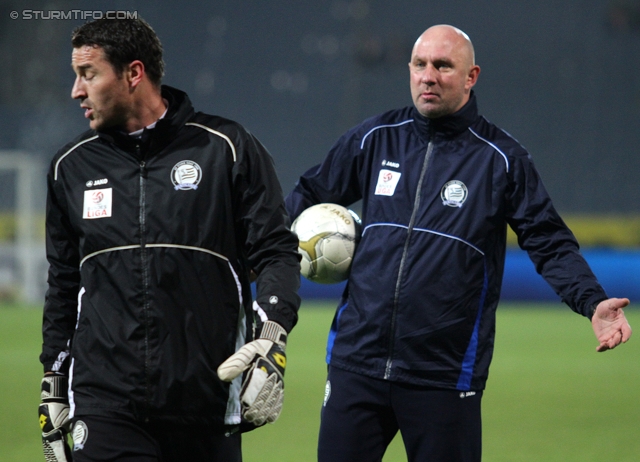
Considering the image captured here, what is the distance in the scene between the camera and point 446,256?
12.6ft

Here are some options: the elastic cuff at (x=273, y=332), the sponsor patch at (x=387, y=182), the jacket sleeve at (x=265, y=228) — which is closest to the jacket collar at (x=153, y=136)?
the jacket sleeve at (x=265, y=228)

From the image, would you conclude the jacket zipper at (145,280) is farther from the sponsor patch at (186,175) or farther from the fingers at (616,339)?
the fingers at (616,339)

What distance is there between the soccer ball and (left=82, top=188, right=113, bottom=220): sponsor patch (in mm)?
1341

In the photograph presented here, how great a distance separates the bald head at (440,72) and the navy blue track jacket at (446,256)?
6 cm

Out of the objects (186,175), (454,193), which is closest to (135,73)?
(186,175)

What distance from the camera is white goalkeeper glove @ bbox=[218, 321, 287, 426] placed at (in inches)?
107

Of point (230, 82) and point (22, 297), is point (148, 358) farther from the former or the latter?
point (230, 82)

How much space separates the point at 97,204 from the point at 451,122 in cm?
164

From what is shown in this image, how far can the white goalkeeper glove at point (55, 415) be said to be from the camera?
123 inches

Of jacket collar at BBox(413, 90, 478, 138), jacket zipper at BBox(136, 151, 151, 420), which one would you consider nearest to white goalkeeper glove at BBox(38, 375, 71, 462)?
jacket zipper at BBox(136, 151, 151, 420)

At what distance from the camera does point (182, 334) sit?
289 cm

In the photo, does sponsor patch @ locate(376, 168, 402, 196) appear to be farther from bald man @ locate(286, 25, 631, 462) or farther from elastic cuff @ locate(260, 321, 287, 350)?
elastic cuff @ locate(260, 321, 287, 350)

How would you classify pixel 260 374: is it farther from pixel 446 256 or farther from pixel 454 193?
pixel 454 193

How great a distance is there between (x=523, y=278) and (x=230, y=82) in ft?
32.8
